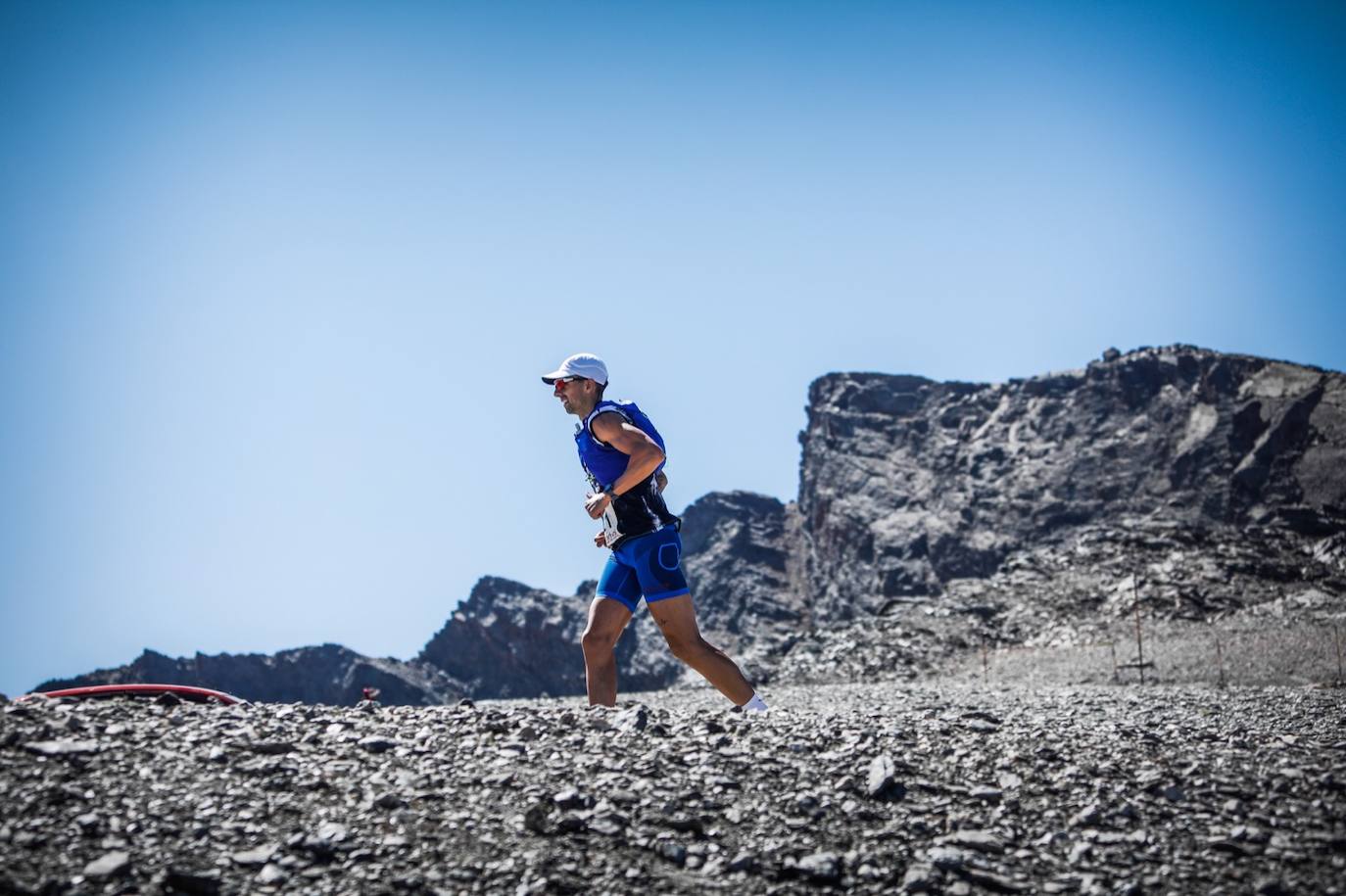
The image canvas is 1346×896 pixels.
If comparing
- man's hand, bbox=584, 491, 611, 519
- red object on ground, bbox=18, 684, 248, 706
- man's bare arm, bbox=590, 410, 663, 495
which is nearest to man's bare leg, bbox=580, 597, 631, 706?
man's hand, bbox=584, 491, 611, 519

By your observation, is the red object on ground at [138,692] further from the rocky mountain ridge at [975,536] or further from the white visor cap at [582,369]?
the rocky mountain ridge at [975,536]

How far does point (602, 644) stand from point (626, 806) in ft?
6.30

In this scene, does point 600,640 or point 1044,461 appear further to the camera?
point 1044,461

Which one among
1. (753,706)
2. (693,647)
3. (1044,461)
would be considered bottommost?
(753,706)

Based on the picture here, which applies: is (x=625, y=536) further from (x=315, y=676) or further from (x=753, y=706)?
(x=315, y=676)

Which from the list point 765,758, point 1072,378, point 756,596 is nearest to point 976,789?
point 765,758

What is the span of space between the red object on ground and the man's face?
248 cm

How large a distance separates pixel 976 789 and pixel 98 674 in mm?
69682

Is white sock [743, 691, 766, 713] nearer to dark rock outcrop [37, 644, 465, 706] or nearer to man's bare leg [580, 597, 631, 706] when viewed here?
man's bare leg [580, 597, 631, 706]

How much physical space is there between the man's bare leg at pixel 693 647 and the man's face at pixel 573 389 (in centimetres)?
132

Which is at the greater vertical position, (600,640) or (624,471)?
(624,471)

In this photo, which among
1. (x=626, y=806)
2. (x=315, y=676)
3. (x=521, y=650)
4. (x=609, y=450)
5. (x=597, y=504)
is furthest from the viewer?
(x=521, y=650)

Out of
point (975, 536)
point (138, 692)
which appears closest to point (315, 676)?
point (975, 536)

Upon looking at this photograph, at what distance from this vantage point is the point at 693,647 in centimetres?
575
